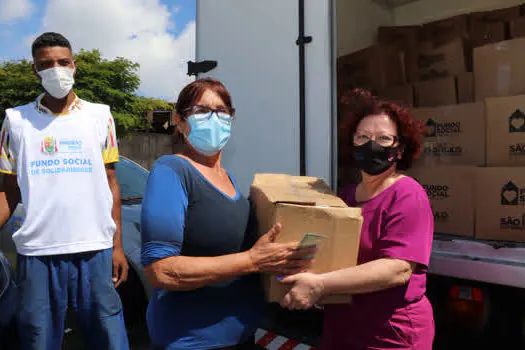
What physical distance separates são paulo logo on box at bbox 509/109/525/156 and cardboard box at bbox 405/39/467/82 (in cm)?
79

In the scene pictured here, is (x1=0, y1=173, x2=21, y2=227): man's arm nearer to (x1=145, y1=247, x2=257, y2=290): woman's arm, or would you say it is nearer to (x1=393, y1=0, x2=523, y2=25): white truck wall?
(x1=145, y1=247, x2=257, y2=290): woman's arm

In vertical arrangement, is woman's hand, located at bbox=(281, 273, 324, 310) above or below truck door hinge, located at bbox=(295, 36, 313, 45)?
below

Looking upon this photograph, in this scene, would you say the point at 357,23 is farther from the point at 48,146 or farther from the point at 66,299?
the point at 66,299

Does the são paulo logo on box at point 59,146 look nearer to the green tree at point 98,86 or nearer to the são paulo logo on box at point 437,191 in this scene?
the são paulo logo on box at point 437,191

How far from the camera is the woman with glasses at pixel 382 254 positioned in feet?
4.56

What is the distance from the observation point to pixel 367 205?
155 cm

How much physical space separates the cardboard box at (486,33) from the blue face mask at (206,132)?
2379mm

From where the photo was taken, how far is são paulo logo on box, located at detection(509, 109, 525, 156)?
2246mm

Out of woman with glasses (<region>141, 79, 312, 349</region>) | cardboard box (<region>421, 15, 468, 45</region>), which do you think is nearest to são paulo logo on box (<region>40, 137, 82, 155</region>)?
woman with glasses (<region>141, 79, 312, 349</region>)

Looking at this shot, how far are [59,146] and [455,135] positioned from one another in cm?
213

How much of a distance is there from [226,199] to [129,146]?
1801 cm

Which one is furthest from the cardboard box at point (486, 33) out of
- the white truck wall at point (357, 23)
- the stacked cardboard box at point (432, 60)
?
the white truck wall at point (357, 23)

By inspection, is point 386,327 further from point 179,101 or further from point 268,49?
point 268,49

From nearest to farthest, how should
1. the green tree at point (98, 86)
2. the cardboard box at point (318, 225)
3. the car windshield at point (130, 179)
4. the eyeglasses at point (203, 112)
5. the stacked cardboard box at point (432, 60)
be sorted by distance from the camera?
1. the cardboard box at point (318, 225)
2. the eyeglasses at point (203, 112)
3. the stacked cardboard box at point (432, 60)
4. the car windshield at point (130, 179)
5. the green tree at point (98, 86)
